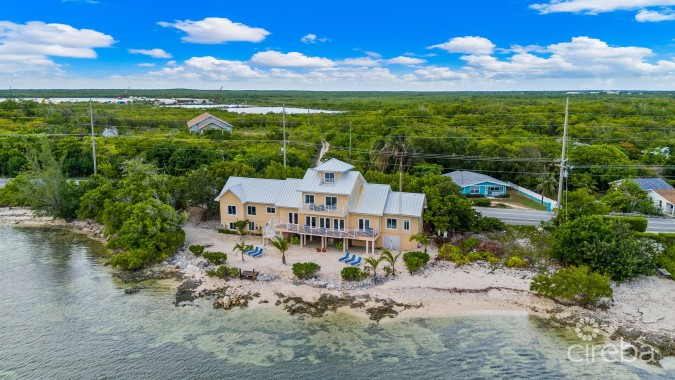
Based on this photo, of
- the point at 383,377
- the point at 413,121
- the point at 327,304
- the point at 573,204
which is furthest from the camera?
the point at 413,121

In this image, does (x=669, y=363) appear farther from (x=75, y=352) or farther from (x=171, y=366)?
(x=75, y=352)

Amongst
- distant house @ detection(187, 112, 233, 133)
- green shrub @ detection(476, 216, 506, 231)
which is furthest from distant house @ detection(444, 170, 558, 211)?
distant house @ detection(187, 112, 233, 133)

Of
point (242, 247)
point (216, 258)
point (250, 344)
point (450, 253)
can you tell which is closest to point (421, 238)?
point (450, 253)

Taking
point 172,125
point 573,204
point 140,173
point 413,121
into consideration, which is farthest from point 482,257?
point 172,125

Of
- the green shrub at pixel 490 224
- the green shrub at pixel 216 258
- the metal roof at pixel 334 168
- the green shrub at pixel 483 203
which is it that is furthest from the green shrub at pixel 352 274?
the green shrub at pixel 483 203

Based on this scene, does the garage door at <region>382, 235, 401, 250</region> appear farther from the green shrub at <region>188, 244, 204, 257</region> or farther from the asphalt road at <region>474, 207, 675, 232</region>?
the green shrub at <region>188, 244, 204, 257</region>
